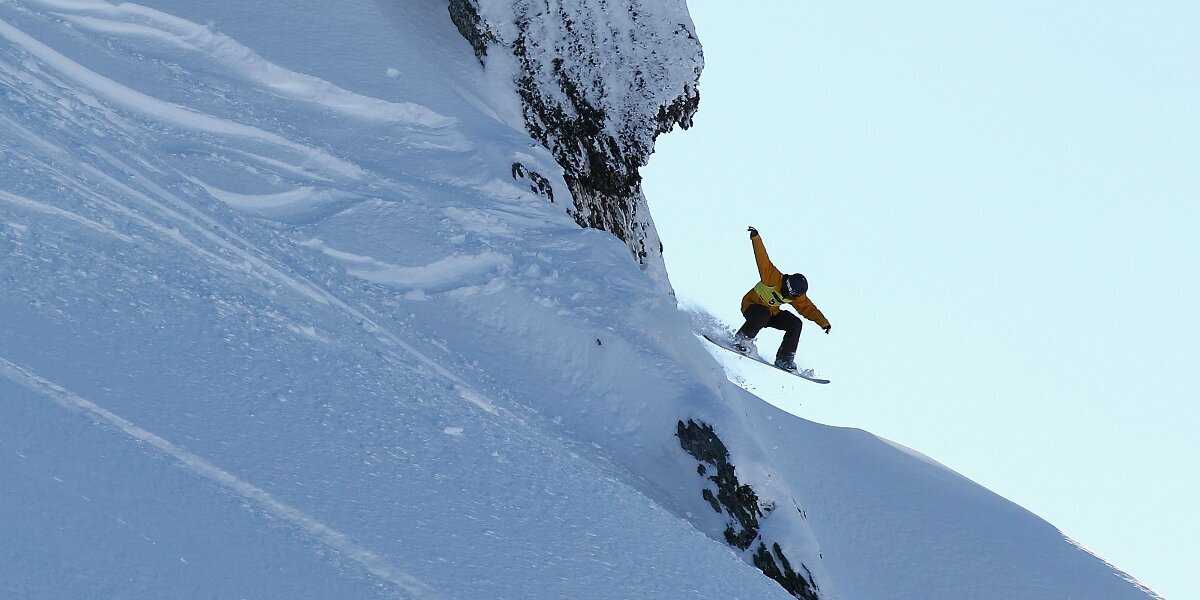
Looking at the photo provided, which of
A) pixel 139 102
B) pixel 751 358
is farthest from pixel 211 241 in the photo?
pixel 751 358

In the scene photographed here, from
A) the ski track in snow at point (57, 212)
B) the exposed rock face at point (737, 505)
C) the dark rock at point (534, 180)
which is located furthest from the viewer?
the dark rock at point (534, 180)

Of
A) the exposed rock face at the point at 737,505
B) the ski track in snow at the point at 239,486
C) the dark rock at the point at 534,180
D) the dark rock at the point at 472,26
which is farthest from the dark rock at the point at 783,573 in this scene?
the dark rock at the point at 472,26

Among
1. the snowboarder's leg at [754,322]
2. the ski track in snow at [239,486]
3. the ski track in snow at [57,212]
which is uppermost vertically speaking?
the snowboarder's leg at [754,322]

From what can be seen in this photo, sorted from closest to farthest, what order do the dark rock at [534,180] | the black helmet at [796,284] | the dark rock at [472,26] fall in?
the dark rock at [534,180]
the dark rock at [472,26]
the black helmet at [796,284]

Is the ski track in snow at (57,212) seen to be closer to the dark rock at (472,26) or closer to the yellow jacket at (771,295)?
the dark rock at (472,26)

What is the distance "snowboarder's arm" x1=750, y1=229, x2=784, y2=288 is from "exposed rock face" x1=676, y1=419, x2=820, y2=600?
514cm

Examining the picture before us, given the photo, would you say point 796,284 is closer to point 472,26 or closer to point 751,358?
A: point 751,358

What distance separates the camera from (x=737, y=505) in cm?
816

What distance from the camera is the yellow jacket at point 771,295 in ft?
43.1

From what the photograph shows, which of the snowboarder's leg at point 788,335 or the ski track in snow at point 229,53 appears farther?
the snowboarder's leg at point 788,335

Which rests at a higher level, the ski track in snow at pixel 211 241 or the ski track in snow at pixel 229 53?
the ski track in snow at pixel 229 53

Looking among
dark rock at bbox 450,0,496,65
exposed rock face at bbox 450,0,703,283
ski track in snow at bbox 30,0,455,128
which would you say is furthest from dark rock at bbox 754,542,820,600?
dark rock at bbox 450,0,496,65

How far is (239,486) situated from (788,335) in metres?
9.98

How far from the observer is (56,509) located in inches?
130
